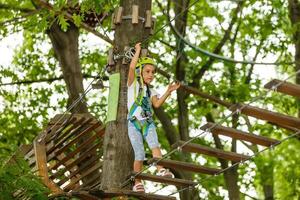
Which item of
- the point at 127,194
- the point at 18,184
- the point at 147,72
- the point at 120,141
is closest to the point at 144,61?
the point at 147,72

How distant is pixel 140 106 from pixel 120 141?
50 centimetres

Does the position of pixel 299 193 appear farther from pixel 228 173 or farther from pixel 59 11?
pixel 59 11

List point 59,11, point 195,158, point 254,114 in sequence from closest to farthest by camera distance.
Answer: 1. point 254,114
2. point 59,11
3. point 195,158

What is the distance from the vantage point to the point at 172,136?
46.4 ft

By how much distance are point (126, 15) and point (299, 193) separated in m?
7.37

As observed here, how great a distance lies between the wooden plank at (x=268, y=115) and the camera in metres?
6.36

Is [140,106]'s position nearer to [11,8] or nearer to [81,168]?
[81,168]

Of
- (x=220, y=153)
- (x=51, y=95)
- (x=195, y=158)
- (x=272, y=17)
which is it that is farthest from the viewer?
(x=195, y=158)

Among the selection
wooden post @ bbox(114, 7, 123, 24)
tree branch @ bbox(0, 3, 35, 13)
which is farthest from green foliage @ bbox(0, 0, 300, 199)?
wooden post @ bbox(114, 7, 123, 24)

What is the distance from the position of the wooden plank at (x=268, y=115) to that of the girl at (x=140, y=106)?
1333mm

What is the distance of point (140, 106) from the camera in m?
7.78

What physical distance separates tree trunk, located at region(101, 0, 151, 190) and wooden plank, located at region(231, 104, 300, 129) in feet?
6.12

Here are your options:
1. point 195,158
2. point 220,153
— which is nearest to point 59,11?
point 220,153

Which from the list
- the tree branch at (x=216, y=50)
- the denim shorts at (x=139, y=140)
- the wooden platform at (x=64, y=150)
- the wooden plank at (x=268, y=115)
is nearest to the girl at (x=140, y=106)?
the denim shorts at (x=139, y=140)
